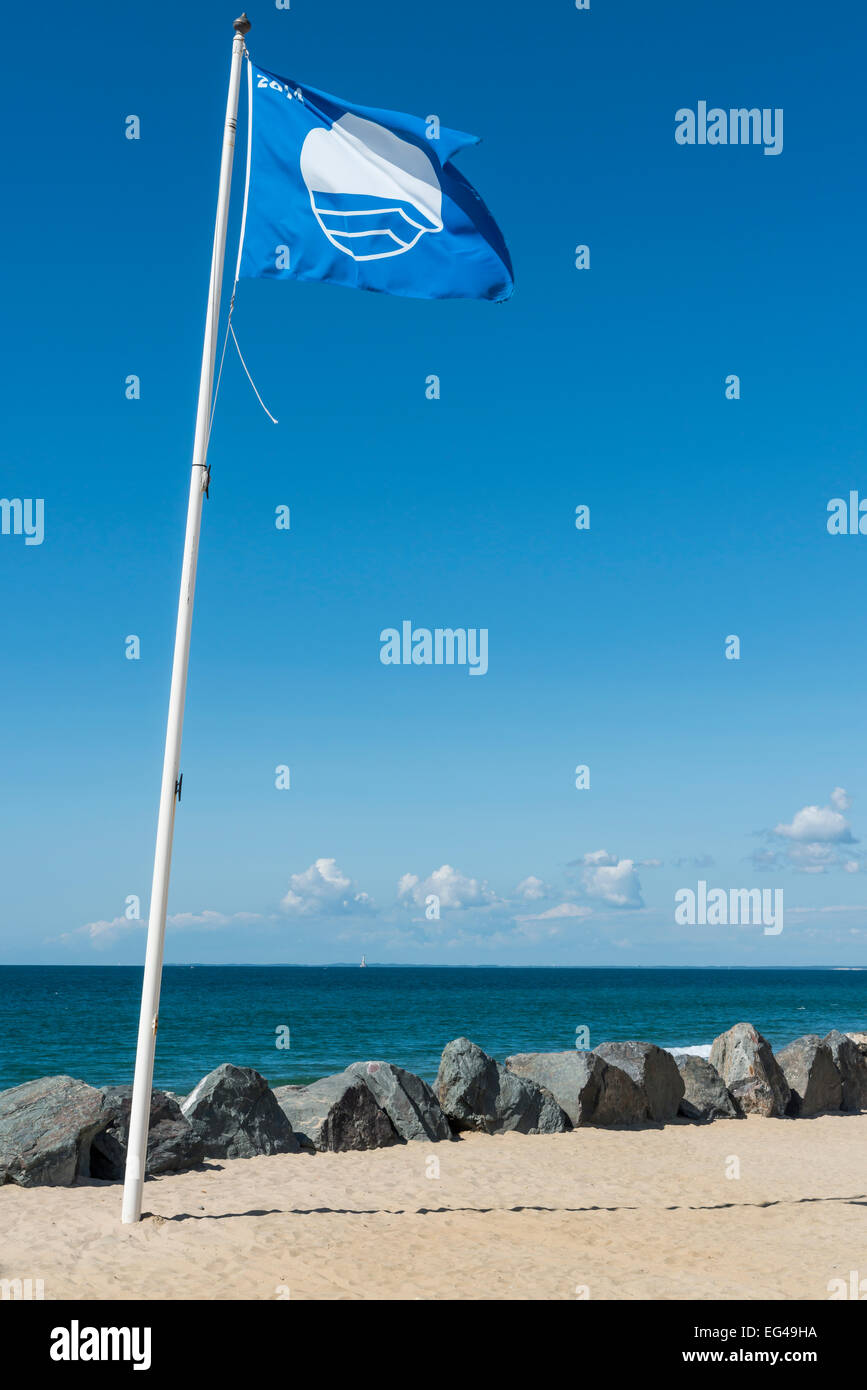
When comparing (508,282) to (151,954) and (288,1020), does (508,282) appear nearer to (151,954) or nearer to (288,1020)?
(151,954)

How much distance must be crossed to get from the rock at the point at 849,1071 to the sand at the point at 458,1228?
634 cm

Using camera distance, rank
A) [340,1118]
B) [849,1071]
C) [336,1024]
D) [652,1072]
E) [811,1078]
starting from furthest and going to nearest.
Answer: [336,1024] → [849,1071] → [811,1078] → [652,1072] → [340,1118]

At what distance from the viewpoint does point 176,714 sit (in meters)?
9.98

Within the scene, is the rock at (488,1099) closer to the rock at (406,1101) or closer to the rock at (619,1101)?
the rock at (406,1101)

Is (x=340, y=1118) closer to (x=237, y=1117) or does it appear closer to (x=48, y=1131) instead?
(x=237, y=1117)

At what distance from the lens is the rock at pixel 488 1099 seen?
54.2ft

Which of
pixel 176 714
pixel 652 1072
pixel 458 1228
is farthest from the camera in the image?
pixel 652 1072

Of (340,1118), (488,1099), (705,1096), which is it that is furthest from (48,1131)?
(705,1096)

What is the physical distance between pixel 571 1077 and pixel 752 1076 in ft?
15.0

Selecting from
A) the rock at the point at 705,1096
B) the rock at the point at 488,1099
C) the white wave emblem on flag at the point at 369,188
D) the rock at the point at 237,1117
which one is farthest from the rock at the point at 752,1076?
the white wave emblem on flag at the point at 369,188
